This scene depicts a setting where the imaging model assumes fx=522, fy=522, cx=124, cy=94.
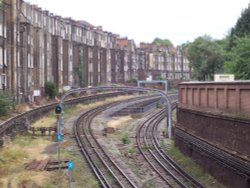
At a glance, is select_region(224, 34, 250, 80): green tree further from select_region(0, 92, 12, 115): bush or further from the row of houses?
the row of houses

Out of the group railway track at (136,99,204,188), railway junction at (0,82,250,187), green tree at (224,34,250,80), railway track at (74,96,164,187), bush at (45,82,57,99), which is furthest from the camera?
bush at (45,82,57,99)

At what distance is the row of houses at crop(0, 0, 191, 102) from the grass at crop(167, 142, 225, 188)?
12.2 m

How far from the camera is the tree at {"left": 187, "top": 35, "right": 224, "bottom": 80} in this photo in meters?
81.1

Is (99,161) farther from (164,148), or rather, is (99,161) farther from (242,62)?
(242,62)

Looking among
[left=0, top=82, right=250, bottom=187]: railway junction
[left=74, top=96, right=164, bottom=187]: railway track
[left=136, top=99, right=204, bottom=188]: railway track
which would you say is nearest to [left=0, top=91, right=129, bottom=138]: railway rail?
[left=0, top=82, right=250, bottom=187]: railway junction

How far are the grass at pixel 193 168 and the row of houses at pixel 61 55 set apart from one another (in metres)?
12.2

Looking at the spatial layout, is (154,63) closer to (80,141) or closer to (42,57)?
(42,57)

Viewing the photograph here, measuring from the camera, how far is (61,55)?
78.8 m

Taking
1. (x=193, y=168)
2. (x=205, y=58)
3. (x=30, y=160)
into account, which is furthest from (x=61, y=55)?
(x=193, y=168)

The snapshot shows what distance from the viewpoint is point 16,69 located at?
49.8 meters

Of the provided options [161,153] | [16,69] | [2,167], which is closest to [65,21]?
[16,69]

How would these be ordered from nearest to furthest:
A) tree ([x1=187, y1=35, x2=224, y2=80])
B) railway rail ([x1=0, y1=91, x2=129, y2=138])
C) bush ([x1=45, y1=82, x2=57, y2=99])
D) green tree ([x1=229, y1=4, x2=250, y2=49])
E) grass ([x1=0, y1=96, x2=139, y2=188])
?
1. grass ([x1=0, y1=96, x2=139, y2=188])
2. railway rail ([x1=0, y1=91, x2=129, y2=138])
3. green tree ([x1=229, y1=4, x2=250, y2=49])
4. bush ([x1=45, y1=82, x2=57, y2=99])
5. tree ([x1=187, y1=35, x2=224, y2=80])

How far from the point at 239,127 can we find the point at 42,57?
4955cm

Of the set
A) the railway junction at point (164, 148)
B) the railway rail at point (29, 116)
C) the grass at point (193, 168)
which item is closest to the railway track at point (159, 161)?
the railway junction at point (164, 148)
